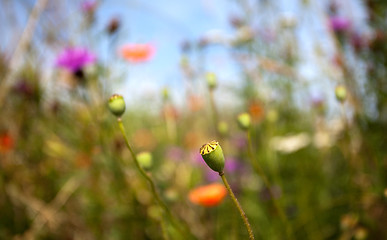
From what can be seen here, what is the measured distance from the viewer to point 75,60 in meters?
0.93

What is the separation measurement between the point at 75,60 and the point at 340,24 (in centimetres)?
99

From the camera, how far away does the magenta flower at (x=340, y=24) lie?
4.09ft

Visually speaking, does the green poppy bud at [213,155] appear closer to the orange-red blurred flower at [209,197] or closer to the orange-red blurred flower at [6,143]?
the orange-red blurred flower at [209,197]

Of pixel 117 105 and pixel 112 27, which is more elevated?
pixel 112 27

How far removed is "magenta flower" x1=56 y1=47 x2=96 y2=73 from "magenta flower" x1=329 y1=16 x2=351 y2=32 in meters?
0.89

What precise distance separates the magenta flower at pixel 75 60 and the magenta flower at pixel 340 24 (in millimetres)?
886

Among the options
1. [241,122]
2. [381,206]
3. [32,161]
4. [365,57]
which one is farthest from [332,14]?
[32,161]

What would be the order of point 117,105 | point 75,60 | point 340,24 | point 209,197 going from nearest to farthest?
point 117,105
point 209,197
point 75,60
point 340,24

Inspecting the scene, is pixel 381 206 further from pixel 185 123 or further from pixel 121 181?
pixel 185 123

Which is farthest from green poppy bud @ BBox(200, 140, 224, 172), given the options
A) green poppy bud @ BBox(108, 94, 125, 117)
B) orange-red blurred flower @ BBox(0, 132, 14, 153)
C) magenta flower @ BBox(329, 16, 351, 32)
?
magenta flower @ BBox(329, 16, 351, 32)

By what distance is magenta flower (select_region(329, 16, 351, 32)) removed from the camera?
1.25 m

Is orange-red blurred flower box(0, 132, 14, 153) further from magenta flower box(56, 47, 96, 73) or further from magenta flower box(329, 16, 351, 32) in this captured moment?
magenta flower box(329, 16, 351, 32)

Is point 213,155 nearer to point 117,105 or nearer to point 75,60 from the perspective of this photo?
point 117,105

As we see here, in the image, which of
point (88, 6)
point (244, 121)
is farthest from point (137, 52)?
point (244, 121)
